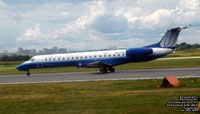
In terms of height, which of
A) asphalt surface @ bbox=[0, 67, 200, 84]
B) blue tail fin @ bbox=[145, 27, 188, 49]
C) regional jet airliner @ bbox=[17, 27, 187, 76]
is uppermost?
blue tail fin @ bbox=[145, 27, 188, 49]

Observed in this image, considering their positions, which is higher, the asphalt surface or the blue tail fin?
the blue tail fin

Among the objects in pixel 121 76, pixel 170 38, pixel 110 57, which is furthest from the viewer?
pixel 110 57

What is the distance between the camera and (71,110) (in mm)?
11375

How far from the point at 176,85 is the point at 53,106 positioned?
7930 mm

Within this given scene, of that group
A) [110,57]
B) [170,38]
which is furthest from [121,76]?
[170,38]

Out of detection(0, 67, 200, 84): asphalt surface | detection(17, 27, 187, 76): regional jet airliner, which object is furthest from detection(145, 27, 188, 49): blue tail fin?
detection(0, 67, 200, 84): asphalt surface

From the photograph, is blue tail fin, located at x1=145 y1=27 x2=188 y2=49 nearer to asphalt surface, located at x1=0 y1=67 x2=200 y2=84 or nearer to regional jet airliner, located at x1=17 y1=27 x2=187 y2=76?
regional jet airliner, located at x1=17 y1=27 x2=187 y2=76

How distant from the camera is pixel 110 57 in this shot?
107 ft

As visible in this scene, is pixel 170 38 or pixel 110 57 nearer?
pixel 170 38

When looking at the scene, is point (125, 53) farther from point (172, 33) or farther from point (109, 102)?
point (109, 102)

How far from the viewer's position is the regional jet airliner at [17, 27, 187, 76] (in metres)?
30.8

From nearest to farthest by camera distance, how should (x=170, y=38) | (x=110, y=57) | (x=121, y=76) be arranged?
1. (x=121, y=76)
2. (x=170, y=38)
3. (x=110, y=57)

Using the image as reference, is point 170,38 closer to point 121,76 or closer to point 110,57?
point 110,57

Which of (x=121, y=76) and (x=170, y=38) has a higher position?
(x=170, y=38)
